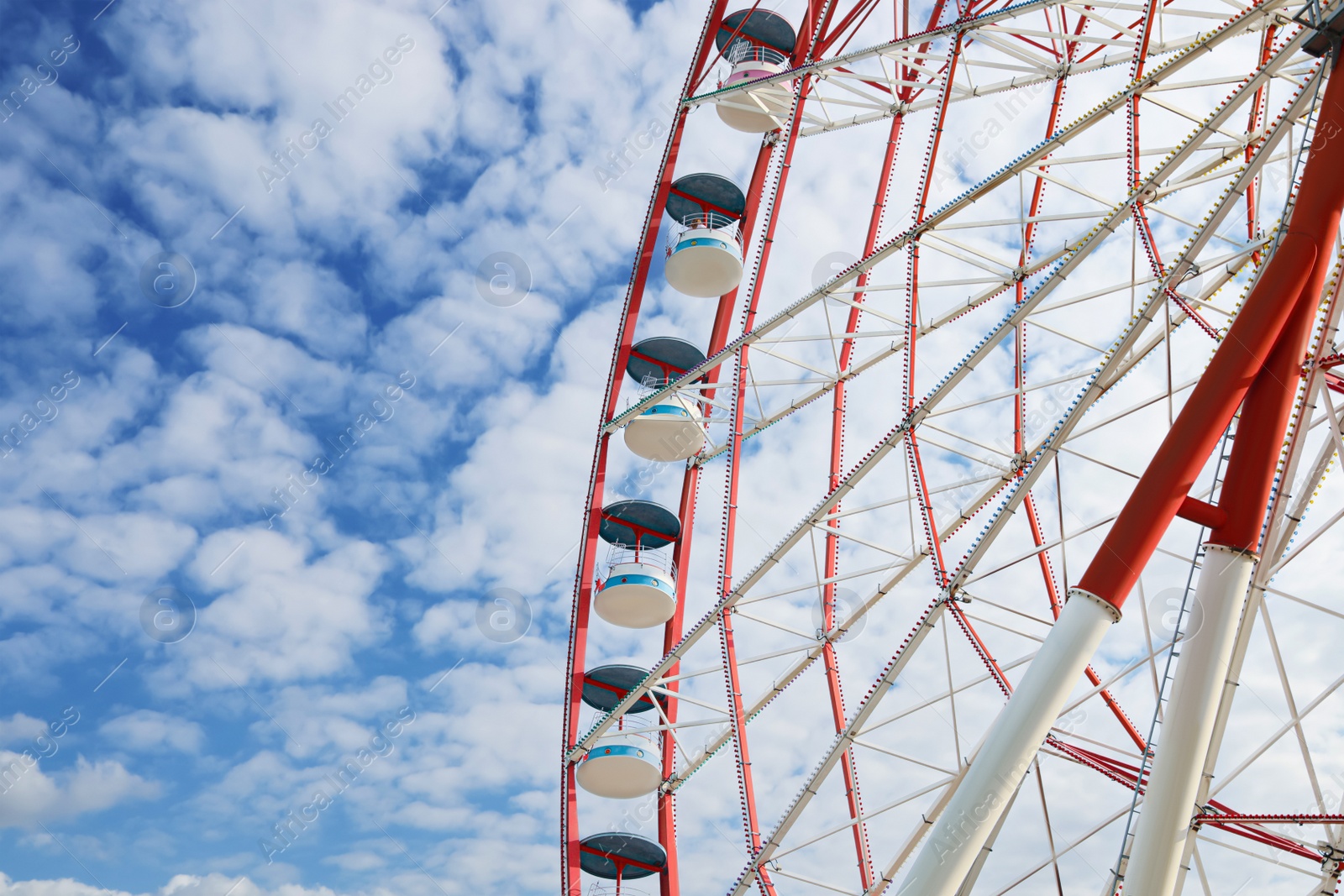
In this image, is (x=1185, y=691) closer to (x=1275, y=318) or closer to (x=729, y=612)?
(x=1275, y=318)

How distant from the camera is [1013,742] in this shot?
9.07 metres

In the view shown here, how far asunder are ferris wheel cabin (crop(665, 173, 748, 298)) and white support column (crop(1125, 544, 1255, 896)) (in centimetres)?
1312

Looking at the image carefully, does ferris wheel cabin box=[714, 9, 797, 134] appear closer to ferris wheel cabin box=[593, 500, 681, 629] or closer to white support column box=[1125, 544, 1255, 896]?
ferris wheel cabin box=[593, 500, 681, 629]

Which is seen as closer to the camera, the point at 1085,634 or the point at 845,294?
the point at 1085,634

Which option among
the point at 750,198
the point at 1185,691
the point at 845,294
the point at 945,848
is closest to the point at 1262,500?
the point at 1185,691

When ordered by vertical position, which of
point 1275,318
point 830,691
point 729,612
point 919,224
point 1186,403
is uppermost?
point 919,224

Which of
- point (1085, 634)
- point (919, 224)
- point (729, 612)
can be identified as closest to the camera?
point (1085, 634)

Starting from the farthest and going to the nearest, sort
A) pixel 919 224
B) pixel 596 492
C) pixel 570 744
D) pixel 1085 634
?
1. pixel 596 492
2. pixel 570 744
3. pixel 919 224
4. pixel 1085 634

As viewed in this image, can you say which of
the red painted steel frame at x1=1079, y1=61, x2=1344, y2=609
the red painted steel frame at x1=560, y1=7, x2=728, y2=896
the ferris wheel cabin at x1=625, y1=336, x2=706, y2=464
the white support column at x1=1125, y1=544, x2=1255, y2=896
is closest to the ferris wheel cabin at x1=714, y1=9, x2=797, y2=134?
the red painted steel frame at x1=560, y1=7, x2=728, y2=896

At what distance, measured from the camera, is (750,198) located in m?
24.4

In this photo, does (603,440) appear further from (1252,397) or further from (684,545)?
(1252,397)

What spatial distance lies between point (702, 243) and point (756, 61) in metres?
4.71

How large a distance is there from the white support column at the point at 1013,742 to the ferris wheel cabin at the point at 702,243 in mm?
13208

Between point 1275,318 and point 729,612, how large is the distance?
413 inches
